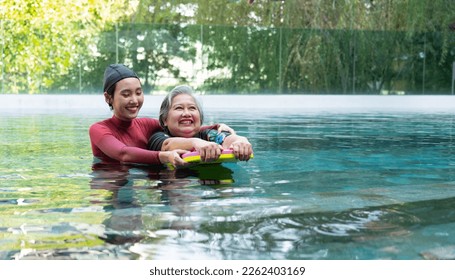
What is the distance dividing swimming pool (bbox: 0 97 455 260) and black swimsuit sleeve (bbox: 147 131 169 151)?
0.78ft

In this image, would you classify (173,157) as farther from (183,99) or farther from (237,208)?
(237,208)

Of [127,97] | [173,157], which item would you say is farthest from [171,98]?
[173,157]

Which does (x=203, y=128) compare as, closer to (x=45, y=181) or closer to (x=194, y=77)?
(x=45, y=181)

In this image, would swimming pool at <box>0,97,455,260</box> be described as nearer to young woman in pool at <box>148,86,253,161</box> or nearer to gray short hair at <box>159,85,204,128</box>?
young woman in pool at <box>148,86,253,161</box>

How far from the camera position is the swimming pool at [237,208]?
1.93 m

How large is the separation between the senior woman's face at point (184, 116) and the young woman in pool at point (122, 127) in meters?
0.19

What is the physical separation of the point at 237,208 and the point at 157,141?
5.08ft

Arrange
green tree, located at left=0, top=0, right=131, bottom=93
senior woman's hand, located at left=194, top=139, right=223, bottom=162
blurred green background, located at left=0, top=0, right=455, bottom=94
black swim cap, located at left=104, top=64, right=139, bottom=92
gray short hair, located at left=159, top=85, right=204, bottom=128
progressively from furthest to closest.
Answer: blurred green background, located at left=0, top=0, right=455, bottom=94
green tree, located at left=0, top=0, right=131, bottom=93
gray short hair, located at left=159, top=85, right=204, bottom=128
black swim cap, located at left=104, top=64, right=139, bottom=92
senior woman's hand, located at left=194, top=139, right=223, bottom=162

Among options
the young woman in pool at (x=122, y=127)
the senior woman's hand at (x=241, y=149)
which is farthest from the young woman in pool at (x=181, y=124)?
the senior woman's hand at (x=241, y=149)

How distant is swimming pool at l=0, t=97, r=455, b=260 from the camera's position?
6.33 feet

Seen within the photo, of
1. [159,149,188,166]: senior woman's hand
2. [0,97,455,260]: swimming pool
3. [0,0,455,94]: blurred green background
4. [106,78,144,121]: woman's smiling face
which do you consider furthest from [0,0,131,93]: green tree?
[159,149,188,166]: senior woman's hand

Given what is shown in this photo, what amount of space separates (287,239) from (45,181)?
71.4 inches

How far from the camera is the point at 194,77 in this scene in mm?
17797

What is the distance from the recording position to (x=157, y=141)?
4.04 meters
